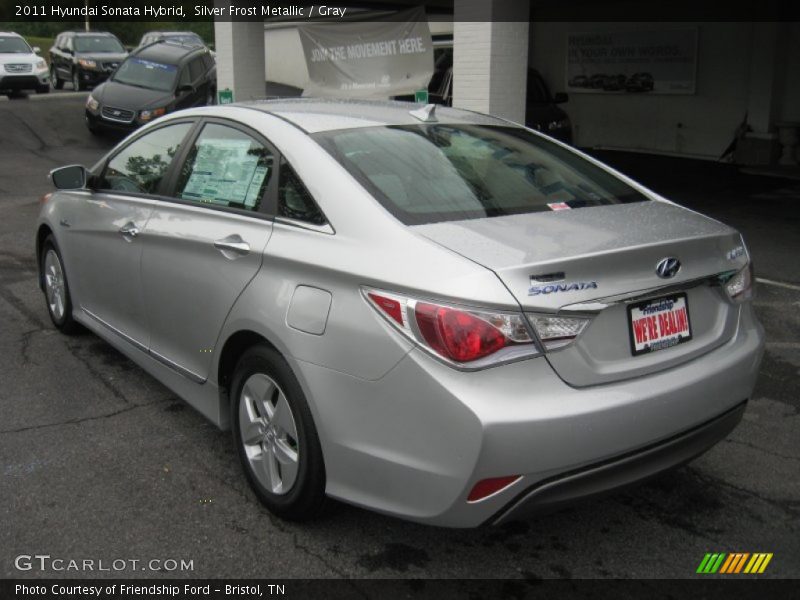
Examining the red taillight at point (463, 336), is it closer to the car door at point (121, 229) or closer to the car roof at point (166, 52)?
the car door at point (121, 229)

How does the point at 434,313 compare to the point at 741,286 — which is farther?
the point at 741,286

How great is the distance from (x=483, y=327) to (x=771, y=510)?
167 cm

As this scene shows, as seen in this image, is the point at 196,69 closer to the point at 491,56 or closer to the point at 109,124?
the point at 109,124

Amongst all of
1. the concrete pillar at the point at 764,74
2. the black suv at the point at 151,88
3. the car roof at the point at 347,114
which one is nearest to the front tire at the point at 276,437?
the car roof at the point at 347,114

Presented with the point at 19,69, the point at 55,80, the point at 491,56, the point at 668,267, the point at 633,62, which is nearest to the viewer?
the point at 668,267

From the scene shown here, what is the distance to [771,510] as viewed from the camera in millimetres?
3379

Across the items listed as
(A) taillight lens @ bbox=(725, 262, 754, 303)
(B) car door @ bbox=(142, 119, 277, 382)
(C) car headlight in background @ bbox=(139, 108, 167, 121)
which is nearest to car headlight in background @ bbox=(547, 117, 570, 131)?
(C) car headlight in background @ bbox=(139, 108, 167, 121)

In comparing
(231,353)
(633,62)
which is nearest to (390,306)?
(231,353)

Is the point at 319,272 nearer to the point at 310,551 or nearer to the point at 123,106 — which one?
the point at 310,551

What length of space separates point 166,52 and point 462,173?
15.1 m

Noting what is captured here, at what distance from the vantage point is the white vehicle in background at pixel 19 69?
21500 mm

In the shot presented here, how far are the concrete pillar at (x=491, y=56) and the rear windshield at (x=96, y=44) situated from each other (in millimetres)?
18938

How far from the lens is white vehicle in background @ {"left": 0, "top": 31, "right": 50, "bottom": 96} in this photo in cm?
2150

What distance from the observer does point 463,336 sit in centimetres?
256
